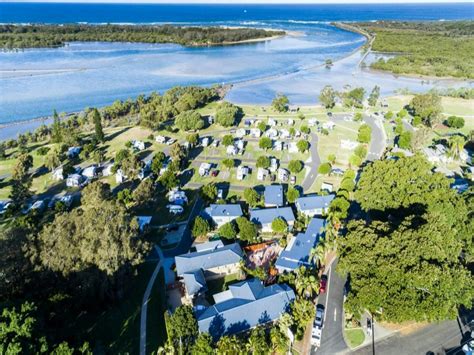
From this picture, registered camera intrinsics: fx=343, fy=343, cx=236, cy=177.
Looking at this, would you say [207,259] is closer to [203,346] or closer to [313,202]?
[203,346]

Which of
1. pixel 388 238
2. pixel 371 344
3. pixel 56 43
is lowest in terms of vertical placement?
pixel 371 344

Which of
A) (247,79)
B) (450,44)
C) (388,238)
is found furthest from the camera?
(450,44)

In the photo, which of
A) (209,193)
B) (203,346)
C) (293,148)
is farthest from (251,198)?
(203,346)

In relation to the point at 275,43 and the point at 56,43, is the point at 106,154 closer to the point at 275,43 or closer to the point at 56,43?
the point at 56,43

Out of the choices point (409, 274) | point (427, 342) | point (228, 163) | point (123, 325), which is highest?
point (409, 274)

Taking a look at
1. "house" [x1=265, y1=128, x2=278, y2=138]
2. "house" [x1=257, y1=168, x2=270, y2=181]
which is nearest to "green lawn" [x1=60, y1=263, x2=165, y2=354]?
"house" [x1=257, y1=168, x2=270, y2=181]

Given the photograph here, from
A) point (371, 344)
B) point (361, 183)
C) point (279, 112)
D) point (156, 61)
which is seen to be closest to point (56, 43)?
point (156, 61)
